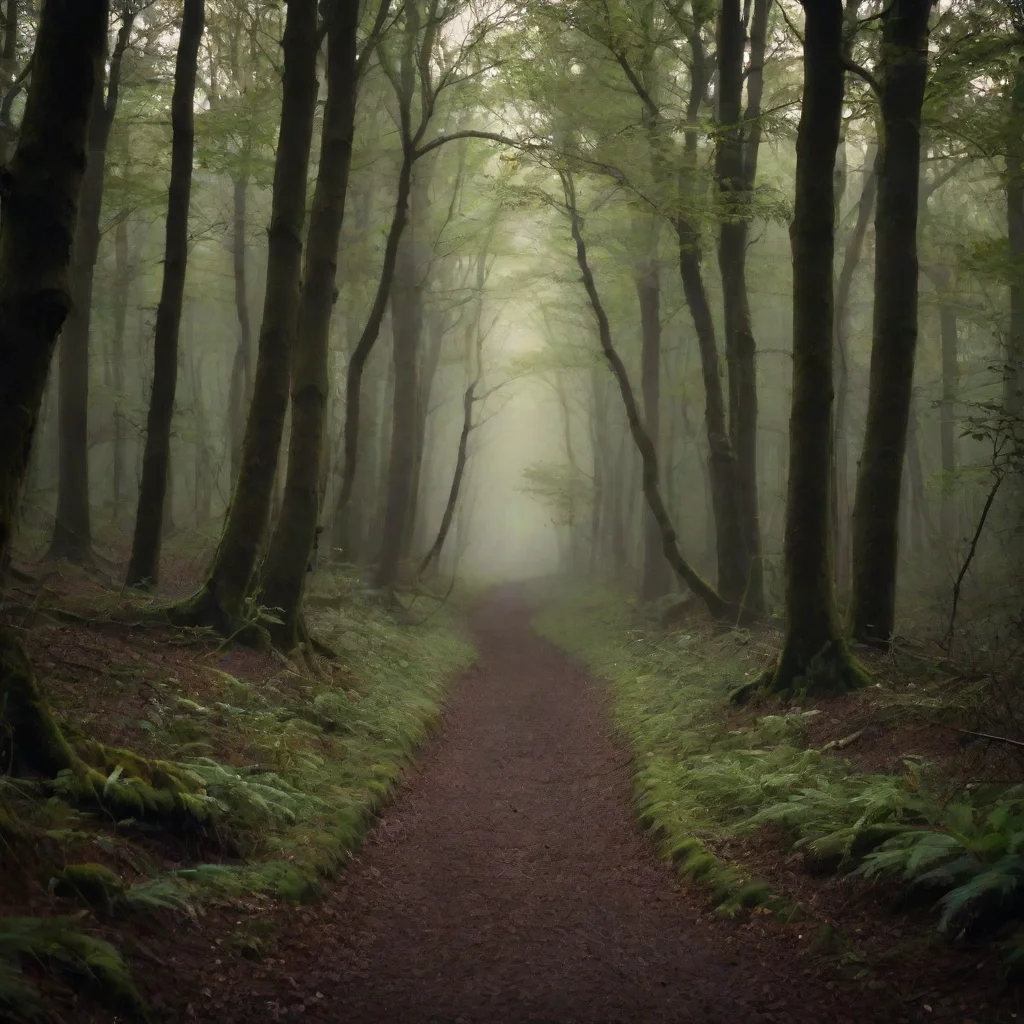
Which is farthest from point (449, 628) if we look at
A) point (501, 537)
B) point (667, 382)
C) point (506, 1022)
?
point (501, 537)

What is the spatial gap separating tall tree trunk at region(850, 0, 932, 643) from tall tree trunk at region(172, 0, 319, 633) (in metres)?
7.08

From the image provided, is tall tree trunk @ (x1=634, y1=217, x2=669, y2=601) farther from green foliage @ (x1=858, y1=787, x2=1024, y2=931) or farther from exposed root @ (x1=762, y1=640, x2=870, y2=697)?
green foliage @ (x1=858, y1=787, x2=1024, y2=931)

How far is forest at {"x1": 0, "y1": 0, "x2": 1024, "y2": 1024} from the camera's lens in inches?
178

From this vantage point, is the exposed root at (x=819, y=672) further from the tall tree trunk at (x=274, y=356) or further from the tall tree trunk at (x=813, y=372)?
the tall tree trunk at (x=274, y=356)

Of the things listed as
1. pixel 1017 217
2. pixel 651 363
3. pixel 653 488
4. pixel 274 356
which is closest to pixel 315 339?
pixel 274 356

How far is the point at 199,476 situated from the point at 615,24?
22.5 m

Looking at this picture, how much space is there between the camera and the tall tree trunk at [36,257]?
4758mm

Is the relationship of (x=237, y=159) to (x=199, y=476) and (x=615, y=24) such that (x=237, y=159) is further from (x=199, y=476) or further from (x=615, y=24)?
(x=199, y=476)

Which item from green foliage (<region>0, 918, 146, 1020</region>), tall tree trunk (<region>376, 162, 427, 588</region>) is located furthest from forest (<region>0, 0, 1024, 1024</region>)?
tall tree trunk (<region>376, 162, 427, 588</region>)

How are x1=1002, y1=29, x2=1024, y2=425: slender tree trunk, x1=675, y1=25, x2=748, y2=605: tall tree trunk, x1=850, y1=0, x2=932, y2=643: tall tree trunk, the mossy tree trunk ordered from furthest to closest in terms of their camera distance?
x1=675, y1=25, x2=748, y2=605: tall tree trunk < x1=850, y1=0, x2=932, y2=643: tall tree trunk < x1=1002, y1=29, x2=1024, y2=425: slender tree trunk < the mossy tree trunk

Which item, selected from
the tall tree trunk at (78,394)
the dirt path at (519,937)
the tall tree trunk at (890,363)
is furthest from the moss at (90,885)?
the tall tree trunk at (78,394)

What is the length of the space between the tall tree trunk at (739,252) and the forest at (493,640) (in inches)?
3.7

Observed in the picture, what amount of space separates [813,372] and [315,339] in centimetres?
632

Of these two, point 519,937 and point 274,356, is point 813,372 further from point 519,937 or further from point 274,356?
point 519,937
